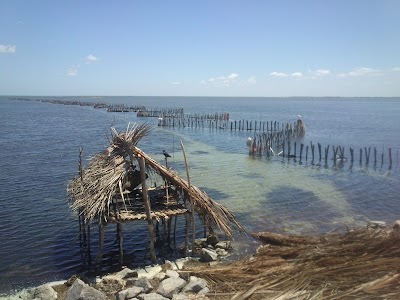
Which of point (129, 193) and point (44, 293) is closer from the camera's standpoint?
point (44, 293)

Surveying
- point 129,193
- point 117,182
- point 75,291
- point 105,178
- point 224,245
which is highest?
point 105,178

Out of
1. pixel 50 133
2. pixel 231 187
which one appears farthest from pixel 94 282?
pixel 50 133

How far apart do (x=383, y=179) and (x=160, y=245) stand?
827 inches

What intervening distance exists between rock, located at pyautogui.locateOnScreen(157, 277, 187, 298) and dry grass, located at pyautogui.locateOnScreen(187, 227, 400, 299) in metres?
0.91

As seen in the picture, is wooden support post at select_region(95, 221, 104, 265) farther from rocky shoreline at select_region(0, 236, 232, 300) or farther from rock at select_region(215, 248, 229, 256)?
rock at select_region(215, 248, 229, 256)

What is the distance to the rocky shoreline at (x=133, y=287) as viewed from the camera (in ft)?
32.3

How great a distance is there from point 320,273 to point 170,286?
4.28m

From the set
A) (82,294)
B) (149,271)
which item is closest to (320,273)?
(149,271)

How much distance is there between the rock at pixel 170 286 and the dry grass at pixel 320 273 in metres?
0.91

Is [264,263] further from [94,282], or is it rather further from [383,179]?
[383,179]

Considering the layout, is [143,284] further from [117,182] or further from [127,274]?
[117,182]

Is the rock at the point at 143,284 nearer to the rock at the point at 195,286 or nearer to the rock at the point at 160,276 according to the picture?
the rock at the point at 160,276

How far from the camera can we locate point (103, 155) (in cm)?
1440

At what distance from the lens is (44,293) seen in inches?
410
